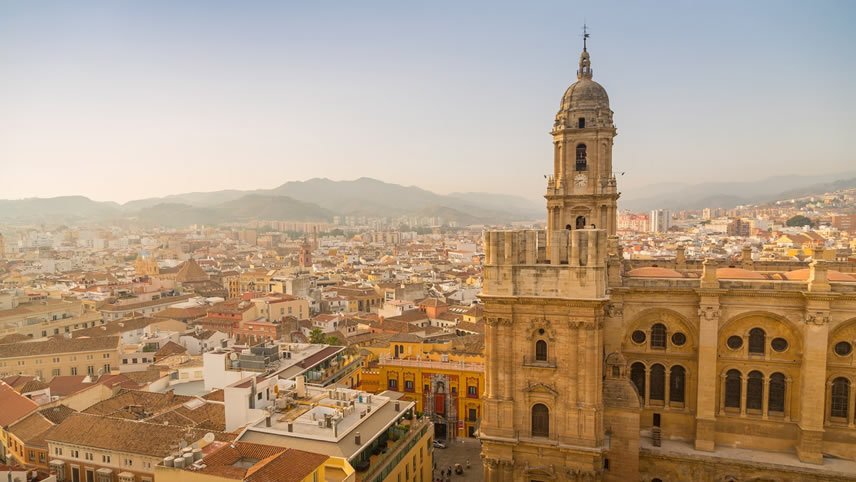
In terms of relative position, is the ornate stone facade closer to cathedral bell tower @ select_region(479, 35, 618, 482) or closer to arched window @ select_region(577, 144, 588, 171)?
cathedral bell tower @ select_region(479, 35, 618, 482)

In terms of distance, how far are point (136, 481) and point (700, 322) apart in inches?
1099

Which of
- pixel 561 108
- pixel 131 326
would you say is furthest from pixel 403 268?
pixel 561 108

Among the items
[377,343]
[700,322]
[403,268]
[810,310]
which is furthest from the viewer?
[403,268]

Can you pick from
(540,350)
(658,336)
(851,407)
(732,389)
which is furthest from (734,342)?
(540,350)

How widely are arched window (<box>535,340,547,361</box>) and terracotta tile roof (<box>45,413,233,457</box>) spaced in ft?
49.7

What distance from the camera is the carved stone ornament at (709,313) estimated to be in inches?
1061

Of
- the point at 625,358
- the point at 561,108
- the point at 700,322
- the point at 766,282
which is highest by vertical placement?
the point at 561,108

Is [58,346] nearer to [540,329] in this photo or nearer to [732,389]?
[540,329]

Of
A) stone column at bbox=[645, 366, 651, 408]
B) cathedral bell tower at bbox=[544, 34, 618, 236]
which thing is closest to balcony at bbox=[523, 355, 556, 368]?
stone column at bbox=[645, 366, 651, 408]

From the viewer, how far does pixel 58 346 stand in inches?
2077

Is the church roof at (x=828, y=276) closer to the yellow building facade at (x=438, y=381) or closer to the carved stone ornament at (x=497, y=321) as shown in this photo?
the carved stone ornament at (x=497, y=321)

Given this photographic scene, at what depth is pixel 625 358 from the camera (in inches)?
1122

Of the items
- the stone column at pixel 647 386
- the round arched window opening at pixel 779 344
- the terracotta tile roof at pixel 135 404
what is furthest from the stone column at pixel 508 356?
the terracotta tile roof at pixel 135 404

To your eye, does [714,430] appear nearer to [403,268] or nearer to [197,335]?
[197,335]
